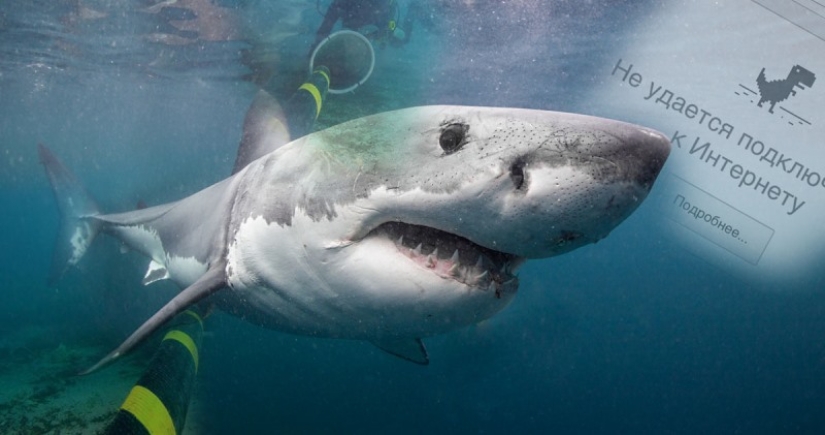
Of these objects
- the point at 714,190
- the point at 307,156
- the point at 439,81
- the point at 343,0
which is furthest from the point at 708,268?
the point at 307,156

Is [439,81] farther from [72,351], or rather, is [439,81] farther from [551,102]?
[72,351]

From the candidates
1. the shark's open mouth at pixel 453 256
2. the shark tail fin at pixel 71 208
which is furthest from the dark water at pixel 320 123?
the shark's open mouth at pixel 453 256

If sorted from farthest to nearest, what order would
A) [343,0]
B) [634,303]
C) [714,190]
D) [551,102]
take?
[634,303]
[714,190]
[551,102]
[343,0]

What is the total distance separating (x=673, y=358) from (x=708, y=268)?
1561 centimetres

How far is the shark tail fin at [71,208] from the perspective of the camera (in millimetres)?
8398

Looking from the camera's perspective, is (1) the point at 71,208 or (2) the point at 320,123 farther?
(2) the point at 320,123

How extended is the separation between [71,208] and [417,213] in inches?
361

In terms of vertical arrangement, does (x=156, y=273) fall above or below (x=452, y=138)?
below

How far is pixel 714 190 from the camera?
3234 cm

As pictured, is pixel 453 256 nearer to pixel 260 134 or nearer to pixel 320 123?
pixel 260 134

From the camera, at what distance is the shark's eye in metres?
1.83

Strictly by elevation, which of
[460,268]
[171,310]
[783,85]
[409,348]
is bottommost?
[409,348]

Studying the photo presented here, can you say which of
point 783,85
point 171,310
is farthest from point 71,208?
point 783,85

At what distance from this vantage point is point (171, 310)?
9.53 ft
